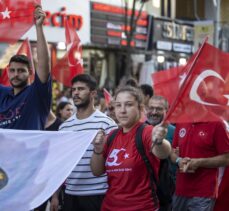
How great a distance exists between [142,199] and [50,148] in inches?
30.3

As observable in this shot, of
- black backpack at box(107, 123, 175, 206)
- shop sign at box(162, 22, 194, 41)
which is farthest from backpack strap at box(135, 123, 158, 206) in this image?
shop sign at box(162, 22, 194, 41)

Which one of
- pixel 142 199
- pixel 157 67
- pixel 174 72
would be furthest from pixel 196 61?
pixel 157 67

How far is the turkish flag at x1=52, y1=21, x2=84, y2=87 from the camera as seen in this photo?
8.55m

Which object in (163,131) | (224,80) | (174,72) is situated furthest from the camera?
(174,72)

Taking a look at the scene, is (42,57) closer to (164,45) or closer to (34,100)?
(34,100)

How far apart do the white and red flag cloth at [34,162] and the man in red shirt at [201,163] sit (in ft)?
3.76

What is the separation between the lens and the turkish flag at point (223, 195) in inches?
214

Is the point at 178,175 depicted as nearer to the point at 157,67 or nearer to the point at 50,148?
the point at 50,148

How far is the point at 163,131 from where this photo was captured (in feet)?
12.8

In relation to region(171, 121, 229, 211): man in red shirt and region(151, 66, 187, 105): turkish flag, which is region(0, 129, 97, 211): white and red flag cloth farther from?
region(151, 66, 187, 105): turkish flag

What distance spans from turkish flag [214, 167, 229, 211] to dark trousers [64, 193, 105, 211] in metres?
1.11

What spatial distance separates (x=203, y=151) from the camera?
5145mm

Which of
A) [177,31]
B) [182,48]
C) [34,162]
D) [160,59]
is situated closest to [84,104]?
[34,162]

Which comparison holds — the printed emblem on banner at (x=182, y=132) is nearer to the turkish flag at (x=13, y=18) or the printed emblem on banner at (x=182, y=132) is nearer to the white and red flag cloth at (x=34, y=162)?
the white and red flag cloth at (x=34, y=162)
